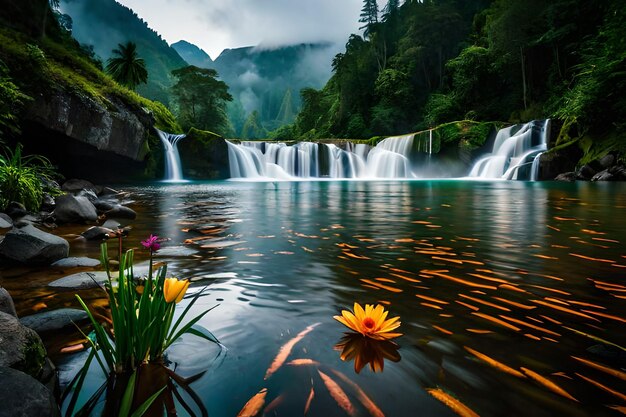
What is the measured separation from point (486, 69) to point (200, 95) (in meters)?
35.4

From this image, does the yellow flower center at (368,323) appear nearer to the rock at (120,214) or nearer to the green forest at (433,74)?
the rock at (120,214)

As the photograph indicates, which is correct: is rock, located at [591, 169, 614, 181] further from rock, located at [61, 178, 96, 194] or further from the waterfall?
the waterfall

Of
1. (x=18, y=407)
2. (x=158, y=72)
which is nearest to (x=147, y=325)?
(x=18, y=407)

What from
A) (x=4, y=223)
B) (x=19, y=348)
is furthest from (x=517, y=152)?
(x=19, y=348)

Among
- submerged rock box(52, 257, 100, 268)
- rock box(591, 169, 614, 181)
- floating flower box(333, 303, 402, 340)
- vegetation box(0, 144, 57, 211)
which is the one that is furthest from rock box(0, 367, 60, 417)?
rock box(591, 169, 614, 181)

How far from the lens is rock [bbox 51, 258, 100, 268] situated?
3.19 metres

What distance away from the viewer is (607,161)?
1766cm

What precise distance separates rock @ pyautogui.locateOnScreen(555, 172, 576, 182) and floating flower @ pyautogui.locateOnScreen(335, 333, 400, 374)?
21494mm

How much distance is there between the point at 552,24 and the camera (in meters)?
26.7

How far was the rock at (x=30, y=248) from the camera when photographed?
10.5ft

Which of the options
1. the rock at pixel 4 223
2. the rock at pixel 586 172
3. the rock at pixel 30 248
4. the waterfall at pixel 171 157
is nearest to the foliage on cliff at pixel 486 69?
the rock at pixel 586 172

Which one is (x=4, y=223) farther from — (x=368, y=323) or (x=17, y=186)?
(x=368, y=323)

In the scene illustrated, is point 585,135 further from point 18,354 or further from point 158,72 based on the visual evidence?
point 158,72

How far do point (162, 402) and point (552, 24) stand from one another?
35.1 meters
